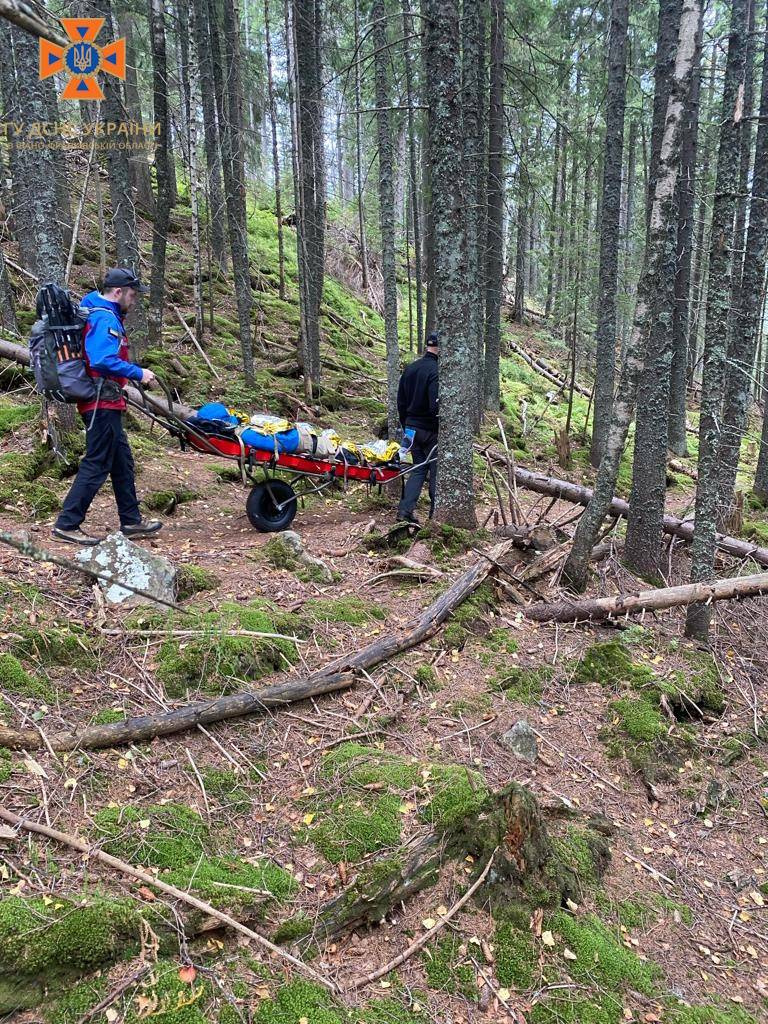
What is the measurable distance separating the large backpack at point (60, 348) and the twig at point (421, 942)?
472 centimetres

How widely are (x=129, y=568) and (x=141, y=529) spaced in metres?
1.57

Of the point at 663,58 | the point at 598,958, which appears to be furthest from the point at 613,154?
the point at 598,958

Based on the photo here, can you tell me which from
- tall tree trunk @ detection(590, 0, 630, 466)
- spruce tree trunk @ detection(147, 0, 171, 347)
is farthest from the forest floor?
spruce tree trunk @ detection(147, 0, 171, 347)

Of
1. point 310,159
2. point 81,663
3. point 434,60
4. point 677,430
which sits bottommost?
point 677,430

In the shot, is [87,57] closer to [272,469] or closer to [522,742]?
[272,469]

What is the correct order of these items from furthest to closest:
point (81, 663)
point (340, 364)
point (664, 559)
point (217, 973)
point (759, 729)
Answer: point (340, 364), point (664, 559), point (759, 729), point (81, 663), point (217, 973)

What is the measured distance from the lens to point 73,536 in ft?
17.4

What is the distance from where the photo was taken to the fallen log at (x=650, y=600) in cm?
570

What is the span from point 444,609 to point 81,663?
2770 mm

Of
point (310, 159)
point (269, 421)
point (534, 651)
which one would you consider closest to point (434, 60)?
point (269, 421)

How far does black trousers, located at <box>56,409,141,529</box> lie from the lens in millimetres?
5367

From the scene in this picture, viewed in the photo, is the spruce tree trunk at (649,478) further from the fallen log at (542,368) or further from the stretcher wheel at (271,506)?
the fallen log at (542,368)

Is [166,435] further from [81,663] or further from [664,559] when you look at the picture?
[664,559]

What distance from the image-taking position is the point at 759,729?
5062mm
